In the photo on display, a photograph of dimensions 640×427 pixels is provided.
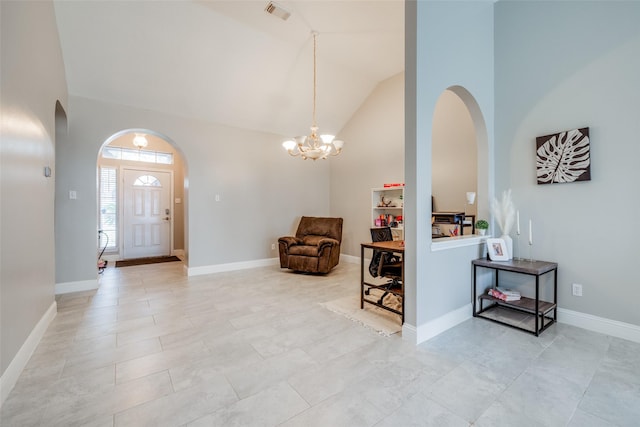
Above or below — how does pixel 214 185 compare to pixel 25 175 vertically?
above

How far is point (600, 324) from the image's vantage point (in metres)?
2.57

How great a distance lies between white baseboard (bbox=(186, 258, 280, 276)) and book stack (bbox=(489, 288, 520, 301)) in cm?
386

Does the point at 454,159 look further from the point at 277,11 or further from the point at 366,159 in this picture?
the point at 277,11

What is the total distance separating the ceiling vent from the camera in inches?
130

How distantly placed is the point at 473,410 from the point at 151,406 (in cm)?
186

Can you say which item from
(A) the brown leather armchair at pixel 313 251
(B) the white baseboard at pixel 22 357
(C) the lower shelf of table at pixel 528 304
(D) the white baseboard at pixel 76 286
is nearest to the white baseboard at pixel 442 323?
(C) the lower shelf of table at pixel 528 304

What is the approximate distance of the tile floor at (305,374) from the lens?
1.56m

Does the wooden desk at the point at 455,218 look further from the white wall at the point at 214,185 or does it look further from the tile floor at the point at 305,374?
the white wall at the point at 214,185

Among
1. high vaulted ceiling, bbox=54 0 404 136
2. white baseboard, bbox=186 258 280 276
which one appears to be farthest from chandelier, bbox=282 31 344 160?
white baseboard, bbox=186 258 280 276

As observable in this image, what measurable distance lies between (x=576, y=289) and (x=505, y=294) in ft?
2.03

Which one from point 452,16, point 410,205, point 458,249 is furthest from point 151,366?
point 452,16

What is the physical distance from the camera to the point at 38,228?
2451 millimetres

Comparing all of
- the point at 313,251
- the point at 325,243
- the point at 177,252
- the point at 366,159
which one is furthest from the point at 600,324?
the point at 177,252

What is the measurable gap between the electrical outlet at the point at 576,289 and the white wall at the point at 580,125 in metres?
0.03
